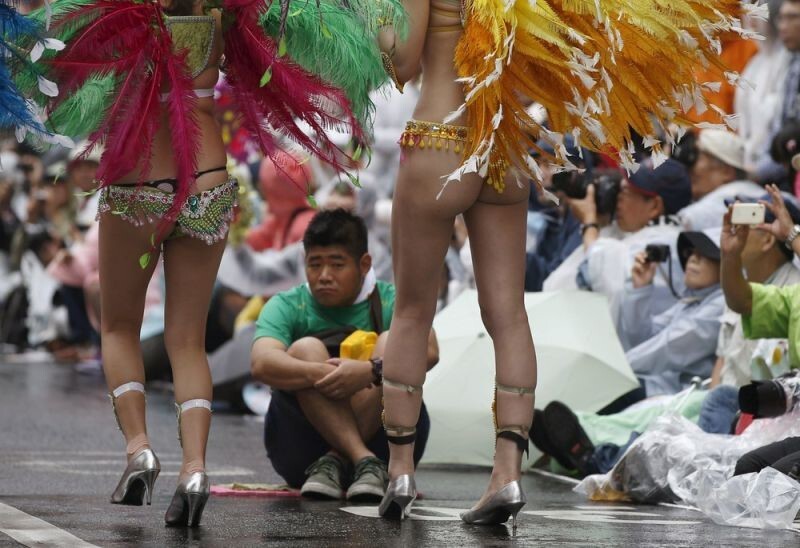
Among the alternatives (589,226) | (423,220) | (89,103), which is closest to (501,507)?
(423,220)

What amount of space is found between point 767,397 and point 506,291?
4.08 feet

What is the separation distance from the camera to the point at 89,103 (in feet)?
16.8

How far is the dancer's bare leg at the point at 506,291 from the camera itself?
16.9ft

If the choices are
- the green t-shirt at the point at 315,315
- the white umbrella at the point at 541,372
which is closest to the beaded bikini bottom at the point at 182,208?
the green t-shirt at the point at 315,315

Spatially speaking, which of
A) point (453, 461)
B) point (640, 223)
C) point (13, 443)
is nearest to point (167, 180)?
point (453, 461)

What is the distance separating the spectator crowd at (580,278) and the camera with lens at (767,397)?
0.78 ft

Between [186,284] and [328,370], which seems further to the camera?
[328,370]

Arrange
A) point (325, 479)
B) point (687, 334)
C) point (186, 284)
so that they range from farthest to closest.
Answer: point (687, 334) → point (325, 479) → point (186, 284)

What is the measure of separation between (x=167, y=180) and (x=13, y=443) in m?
3.55

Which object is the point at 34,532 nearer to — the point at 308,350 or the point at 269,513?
the point at 269,513

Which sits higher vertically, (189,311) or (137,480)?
(189,311)

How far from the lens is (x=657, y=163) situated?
16.9ft

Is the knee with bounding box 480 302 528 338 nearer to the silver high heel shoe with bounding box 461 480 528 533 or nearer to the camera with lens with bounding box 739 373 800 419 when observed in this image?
the silver high heel shoe with bounding box 461 480 528 533

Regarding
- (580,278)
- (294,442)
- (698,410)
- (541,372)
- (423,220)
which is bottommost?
(294,442)
